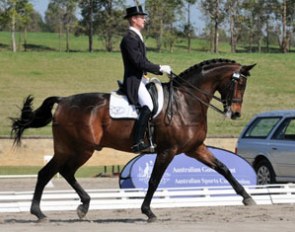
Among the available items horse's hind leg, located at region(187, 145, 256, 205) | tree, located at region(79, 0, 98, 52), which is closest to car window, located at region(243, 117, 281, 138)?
horse's hind leg, located at region(187, 145, 256, 205)

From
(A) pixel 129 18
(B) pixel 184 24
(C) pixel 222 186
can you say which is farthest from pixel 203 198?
(B) pixel 184 24

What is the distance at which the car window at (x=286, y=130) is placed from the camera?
59.3ft

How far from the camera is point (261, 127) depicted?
1917cm

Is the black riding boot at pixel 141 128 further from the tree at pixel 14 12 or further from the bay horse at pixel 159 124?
the tree at pixel 14 12

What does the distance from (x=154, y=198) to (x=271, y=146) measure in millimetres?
4687

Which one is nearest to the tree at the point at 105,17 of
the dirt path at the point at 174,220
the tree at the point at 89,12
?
the tree at the point at 89,12

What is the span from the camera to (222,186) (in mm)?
15547

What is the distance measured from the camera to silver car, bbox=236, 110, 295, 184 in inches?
689

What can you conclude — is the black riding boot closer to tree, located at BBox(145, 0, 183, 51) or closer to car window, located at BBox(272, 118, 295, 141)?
car window, located at BBox(272, 118, 295, 141)

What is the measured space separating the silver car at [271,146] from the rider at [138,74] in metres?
6.60

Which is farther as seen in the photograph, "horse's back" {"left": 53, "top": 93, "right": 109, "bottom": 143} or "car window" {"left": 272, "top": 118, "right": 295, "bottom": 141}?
"car window" {"left": 272, "top": 118, "right": 295, "bottom": 141}

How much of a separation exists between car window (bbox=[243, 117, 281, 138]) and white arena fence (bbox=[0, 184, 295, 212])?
3.62 m

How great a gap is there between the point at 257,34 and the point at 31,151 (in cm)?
7138

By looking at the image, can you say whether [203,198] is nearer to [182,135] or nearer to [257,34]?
[182,135]
